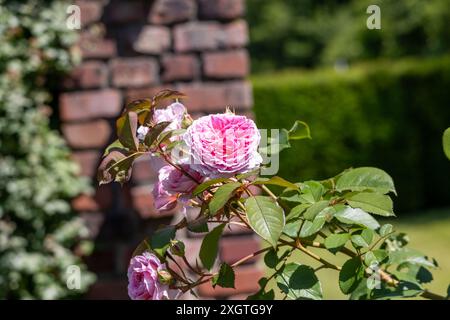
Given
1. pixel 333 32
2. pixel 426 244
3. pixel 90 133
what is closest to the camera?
pixel 90 133

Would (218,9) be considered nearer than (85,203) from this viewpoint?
Yes

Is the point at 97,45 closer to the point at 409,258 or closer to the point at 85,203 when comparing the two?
the point at 85,203

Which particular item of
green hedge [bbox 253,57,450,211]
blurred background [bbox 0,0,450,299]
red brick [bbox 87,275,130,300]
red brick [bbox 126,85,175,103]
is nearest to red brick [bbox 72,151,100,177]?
blurred background [bbox 0,0,450,299]

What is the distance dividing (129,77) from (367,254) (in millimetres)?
1339

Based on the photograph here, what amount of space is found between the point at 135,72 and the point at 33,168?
55cm

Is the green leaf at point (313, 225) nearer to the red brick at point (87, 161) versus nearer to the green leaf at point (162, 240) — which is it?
the green leaf at point (162, 240)

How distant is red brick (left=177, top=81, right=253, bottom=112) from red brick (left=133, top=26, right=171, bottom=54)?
140mm

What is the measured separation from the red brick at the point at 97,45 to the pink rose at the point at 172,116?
1.22 meters

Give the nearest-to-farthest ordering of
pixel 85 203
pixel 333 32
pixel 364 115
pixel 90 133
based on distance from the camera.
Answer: pixel 90 133 → pixel 85 203 → pixel 364 115 → pixel 333 32

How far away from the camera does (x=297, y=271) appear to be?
0.95 metres

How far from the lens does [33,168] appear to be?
2377mm

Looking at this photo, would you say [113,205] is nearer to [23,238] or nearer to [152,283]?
[23,238]

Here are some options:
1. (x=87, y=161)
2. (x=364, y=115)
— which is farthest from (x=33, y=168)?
(x=364, y=115)
